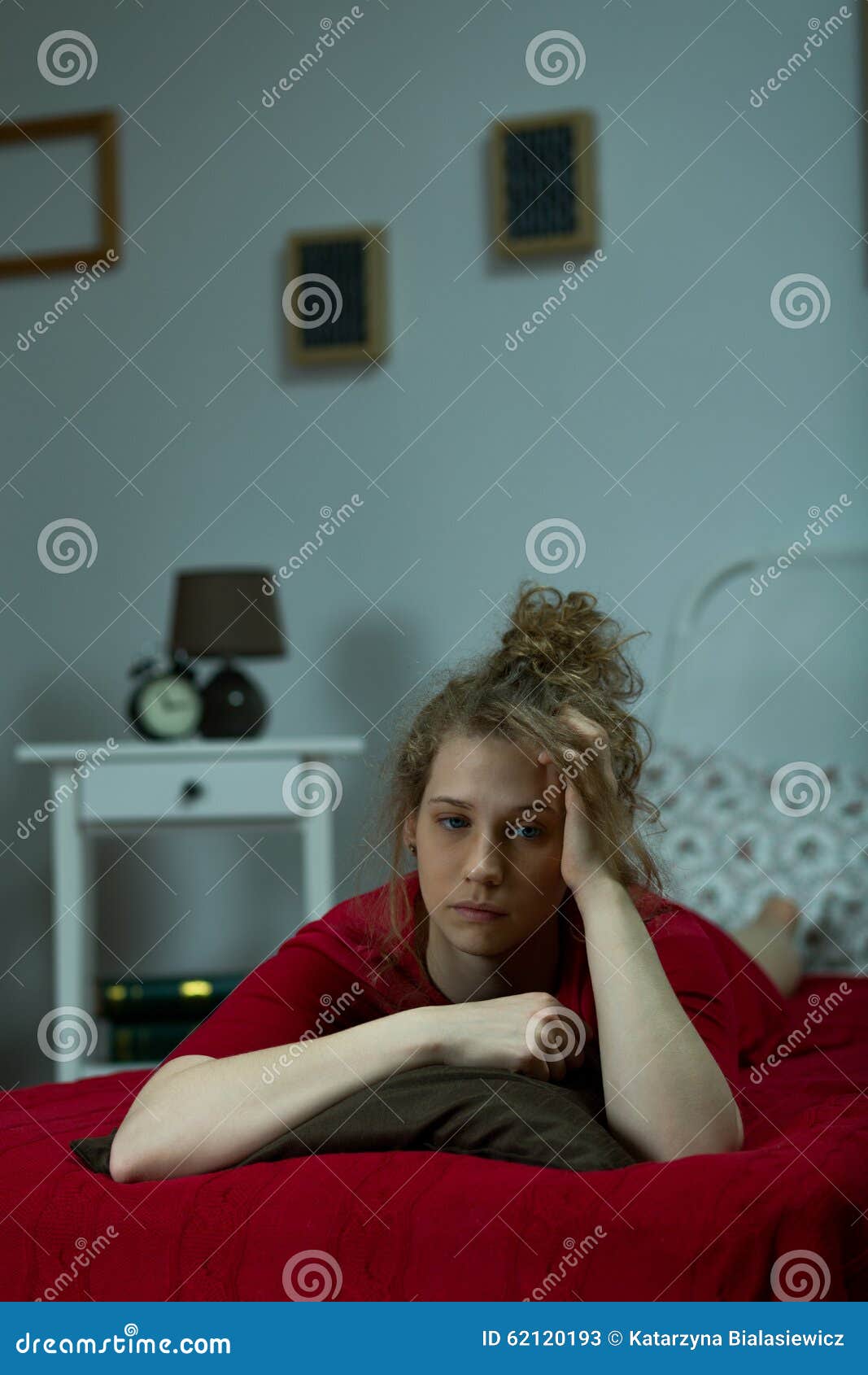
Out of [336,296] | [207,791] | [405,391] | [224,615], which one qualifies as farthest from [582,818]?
[336,296]

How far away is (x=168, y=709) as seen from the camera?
8.27ft

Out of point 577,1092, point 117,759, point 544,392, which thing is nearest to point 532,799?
point 577,1092

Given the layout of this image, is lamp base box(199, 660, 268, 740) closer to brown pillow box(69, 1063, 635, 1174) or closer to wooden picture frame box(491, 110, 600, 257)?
wooden picture frame box(491, 110, 600, 257)

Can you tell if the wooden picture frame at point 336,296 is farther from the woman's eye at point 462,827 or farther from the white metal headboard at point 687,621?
the woman's eye at point 462,827

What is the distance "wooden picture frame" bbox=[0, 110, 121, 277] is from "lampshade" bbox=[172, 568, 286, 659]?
0.89 metres

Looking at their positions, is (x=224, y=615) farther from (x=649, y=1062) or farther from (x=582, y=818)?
(x=649, y=1062)

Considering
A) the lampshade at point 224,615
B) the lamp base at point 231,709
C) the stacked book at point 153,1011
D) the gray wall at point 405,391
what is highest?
the gray wall at point 405,391

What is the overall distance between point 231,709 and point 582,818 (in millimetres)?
1553

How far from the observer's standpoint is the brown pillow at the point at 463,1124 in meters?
0.93

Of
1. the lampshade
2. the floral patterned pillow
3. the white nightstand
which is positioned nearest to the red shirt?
the floral patterned pillow

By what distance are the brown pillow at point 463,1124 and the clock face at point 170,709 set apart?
1.58m

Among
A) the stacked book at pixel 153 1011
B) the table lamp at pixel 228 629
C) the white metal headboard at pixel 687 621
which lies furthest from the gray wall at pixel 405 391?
the stacked book at pixel 153 1011

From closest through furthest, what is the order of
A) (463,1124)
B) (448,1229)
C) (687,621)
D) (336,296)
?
(448,1229)
(463,1124)
(687,621)
(336,296)

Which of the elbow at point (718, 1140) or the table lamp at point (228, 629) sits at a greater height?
the table lamp at point (228, 629)
